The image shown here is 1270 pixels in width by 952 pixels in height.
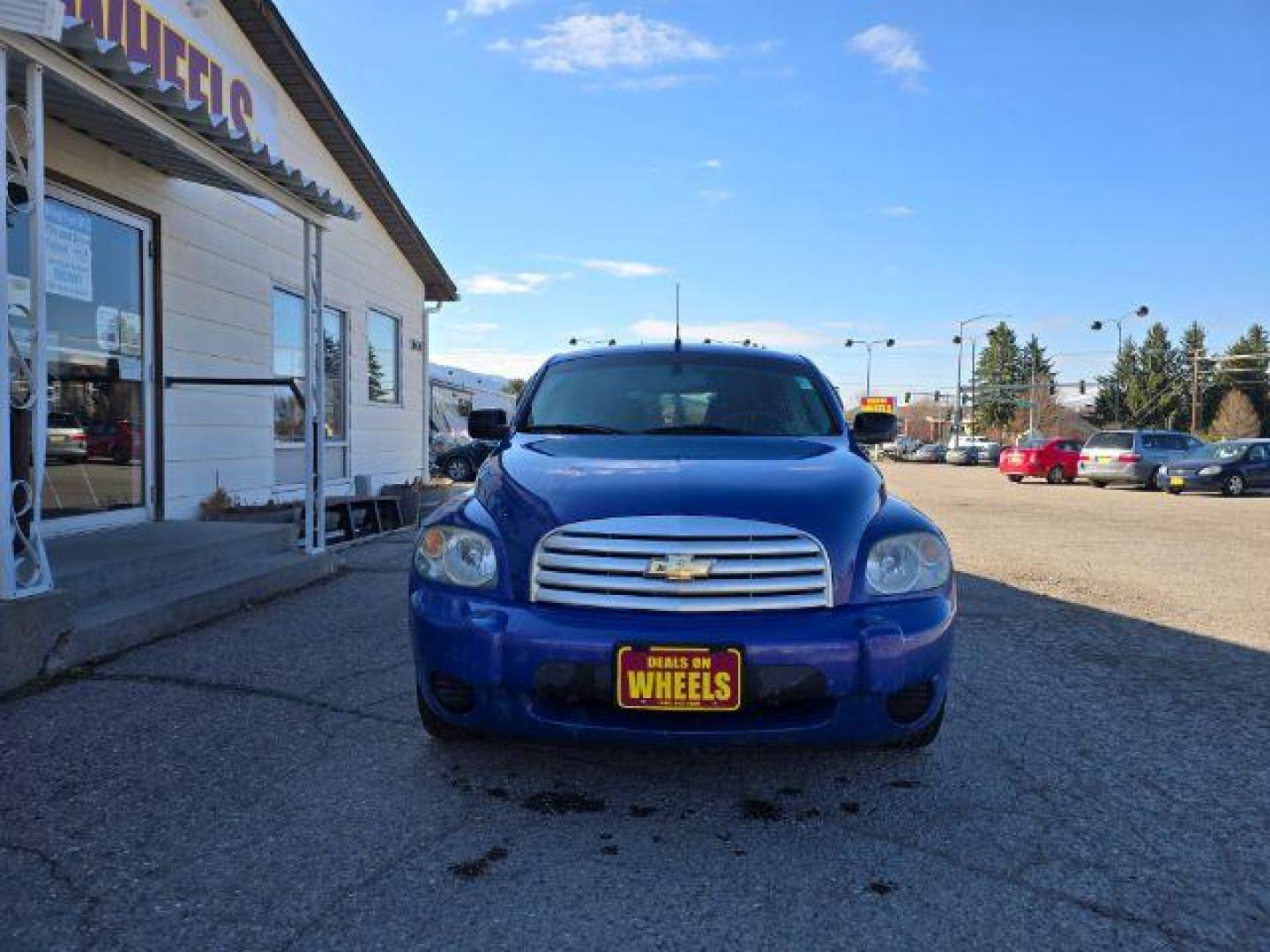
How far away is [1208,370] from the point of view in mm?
91562

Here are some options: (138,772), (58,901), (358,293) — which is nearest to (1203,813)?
(58,901)

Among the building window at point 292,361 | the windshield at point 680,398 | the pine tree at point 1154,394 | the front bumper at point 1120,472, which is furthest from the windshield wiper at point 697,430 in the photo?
the pine tree at point 1154,394

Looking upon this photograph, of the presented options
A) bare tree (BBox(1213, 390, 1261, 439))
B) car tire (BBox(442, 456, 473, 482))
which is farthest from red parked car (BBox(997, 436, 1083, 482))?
bare tree (BBox(1213, 390, 1261, 439))

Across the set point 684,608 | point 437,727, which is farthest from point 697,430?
point 437,727

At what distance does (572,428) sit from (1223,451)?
76.1ft

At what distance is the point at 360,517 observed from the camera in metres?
10.7

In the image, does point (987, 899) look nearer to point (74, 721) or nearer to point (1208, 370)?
point (74, 721)

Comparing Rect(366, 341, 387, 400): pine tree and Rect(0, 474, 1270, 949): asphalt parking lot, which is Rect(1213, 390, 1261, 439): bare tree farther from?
Rect(0, 474, 1270, 949): asphalt parking lot

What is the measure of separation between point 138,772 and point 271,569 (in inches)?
134

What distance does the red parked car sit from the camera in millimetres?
26578

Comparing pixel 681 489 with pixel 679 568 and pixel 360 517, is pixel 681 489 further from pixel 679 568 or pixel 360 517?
pixel 360 517

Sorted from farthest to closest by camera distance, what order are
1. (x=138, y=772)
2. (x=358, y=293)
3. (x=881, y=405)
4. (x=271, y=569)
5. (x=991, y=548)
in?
(x=881, y=405), (x=358, y=293), (x=991, y=548), (x=271, y=569), (x=138, y=772)

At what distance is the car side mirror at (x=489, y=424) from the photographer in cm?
473

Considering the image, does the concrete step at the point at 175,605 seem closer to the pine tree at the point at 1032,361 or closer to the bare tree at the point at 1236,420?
the bare tree at the point at 1236,420
